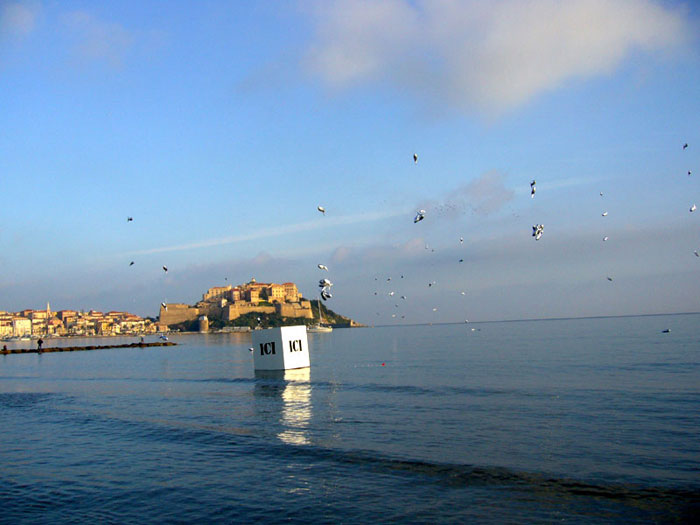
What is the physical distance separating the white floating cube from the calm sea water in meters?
9.40

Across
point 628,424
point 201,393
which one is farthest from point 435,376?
point 628,424

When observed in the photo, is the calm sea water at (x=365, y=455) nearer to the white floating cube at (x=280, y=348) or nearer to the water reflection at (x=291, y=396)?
the water reflection at (x=291, y=396)

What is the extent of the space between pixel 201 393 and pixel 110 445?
12.6 m

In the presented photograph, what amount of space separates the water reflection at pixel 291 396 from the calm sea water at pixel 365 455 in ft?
0.47

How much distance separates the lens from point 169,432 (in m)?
17.7

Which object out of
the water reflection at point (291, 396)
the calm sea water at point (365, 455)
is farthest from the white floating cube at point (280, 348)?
the calm sea water at point (365, 455)

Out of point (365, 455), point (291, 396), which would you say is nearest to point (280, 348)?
point (291, 396)

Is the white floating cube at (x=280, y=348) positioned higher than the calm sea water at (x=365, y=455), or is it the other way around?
the white floating cube at (x=280, y=348)

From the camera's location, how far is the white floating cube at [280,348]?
36.0 metres

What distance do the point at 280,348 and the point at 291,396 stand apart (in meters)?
10.6

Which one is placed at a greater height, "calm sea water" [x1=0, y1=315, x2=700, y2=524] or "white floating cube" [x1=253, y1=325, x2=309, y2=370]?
"white floating cube" [x1=253, y1=325, x2=309, y2=370]

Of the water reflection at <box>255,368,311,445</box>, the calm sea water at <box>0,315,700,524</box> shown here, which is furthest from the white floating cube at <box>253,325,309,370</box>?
the calm sea water at <box>0,315,700,524</box>

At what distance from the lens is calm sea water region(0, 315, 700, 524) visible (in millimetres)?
9961

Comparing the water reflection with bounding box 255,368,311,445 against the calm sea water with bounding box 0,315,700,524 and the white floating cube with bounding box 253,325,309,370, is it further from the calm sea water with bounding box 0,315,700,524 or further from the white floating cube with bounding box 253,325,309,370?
the white floating cube with bounding box 253,325,309,370
